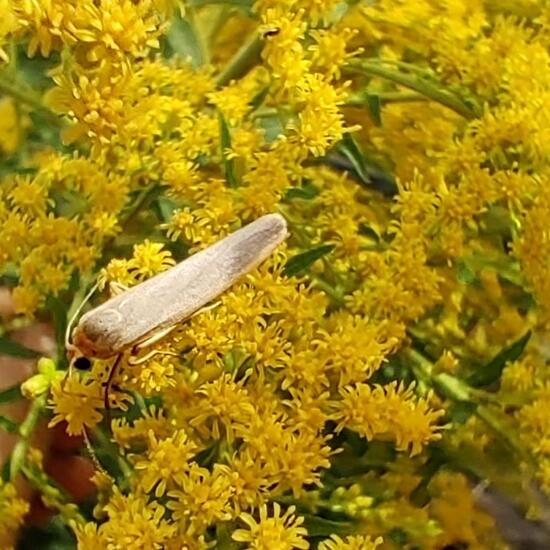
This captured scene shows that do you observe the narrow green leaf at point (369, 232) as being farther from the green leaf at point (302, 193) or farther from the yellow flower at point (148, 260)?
the yellow flower at point (148, 260)

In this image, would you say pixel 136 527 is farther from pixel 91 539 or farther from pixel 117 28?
pixel 117 28

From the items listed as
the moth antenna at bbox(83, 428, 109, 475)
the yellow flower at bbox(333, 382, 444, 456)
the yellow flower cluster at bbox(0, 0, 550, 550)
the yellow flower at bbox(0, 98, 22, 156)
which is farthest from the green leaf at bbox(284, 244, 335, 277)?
the yellow flower at bbox(0, 98, 22, 156)

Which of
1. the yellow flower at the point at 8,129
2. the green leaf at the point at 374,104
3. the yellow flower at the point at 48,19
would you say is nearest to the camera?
Result: the yellow flower at the point at 48,19

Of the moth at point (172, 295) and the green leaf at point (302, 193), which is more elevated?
the green leaf at point (302, 193)

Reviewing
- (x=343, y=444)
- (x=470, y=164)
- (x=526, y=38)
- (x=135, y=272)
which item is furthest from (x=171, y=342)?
(x=526, y=38)

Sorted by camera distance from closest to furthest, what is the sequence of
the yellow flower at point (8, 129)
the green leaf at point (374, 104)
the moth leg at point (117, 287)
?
1. the moth leg at point (117, 287)
2. the green leaf at point (374, 104)
3. the yellow flower at point (8, 129)

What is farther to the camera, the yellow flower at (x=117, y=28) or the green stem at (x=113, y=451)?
the green stem at (x=113, y=451)

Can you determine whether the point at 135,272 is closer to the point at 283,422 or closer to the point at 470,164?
the point at 283,422

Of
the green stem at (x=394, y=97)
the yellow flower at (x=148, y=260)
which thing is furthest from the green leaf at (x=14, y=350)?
the green stem at (x=394, y=97)
